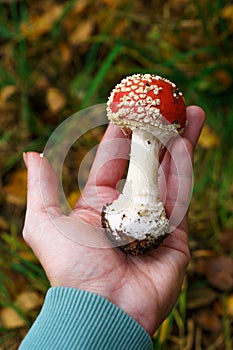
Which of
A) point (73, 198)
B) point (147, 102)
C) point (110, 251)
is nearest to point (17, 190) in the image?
point (73, 198)

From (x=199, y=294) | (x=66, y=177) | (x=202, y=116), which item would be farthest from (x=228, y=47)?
(x=199, y=294)

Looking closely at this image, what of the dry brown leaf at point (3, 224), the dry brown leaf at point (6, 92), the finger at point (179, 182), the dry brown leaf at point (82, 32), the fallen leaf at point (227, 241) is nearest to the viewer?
the finger at point (179, 182)

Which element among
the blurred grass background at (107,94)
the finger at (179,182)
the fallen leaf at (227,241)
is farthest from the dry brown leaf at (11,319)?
the fallen leaf at (227,241)

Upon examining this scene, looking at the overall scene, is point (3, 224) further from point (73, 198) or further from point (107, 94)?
point (107, 94)

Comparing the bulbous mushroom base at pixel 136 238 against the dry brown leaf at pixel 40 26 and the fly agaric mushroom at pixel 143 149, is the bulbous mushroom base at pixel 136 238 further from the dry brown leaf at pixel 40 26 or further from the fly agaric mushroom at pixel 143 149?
the dry brown leaf at pixel 40 26

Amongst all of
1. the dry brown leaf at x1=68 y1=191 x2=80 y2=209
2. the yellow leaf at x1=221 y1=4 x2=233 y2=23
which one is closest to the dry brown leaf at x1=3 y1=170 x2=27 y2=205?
the dry brown leaf at x1=68 y1=191 x2=80 y2=209

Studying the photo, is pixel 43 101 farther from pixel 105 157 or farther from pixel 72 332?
pixel 72 332

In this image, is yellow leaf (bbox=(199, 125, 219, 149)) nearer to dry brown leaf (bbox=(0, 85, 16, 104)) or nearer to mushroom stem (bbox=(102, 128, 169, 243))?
mushroom stem (bbox=(102, 128, 169, 243))
